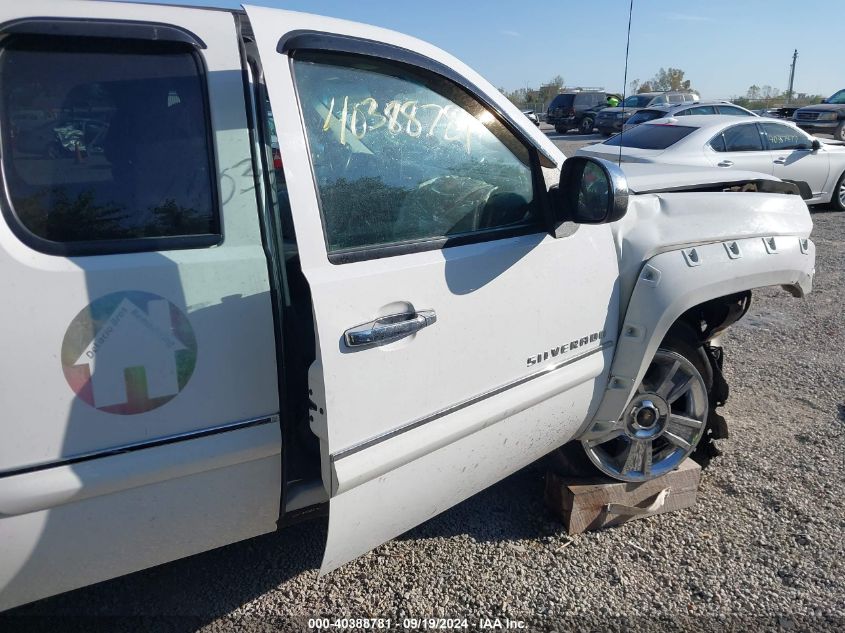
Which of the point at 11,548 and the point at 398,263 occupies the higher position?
the point at 398,263

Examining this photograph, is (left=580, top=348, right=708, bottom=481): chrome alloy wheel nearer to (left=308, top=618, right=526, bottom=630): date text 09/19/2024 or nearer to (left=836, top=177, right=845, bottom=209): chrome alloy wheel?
(left=308, top=618, right=526, bottom=630): date text 09/19/2024

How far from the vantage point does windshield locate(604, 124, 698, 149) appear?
29.7 feet

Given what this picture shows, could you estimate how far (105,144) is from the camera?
1.71 m

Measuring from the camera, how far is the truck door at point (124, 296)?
1.59 m

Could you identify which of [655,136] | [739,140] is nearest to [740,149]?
[739,140]

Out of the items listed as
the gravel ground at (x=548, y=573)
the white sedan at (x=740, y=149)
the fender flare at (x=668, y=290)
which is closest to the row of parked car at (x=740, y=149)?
the white sedan at (x=740, y=149)

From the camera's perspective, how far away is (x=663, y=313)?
2.60 m

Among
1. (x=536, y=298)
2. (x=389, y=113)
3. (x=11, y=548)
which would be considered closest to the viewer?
(x=11, y=548)

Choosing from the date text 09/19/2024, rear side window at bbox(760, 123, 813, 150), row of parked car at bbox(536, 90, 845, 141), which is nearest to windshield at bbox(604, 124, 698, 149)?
row of parked car at bbox(536, 90, 845, 141)

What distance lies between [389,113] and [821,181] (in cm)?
1049

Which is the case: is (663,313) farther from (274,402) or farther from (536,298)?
(274,402)

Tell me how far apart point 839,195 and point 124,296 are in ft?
39.0

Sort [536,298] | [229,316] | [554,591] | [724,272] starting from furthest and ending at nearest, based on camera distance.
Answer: [724,272], [554,591], [536,298], [229,316]

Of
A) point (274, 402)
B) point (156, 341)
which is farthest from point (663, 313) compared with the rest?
point (156, 341)
